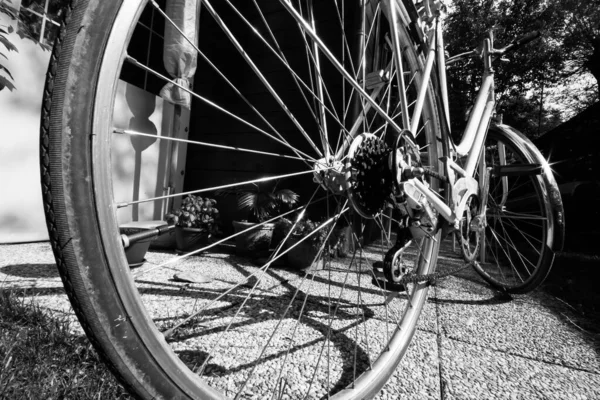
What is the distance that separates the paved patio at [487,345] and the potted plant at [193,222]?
0.94 metres

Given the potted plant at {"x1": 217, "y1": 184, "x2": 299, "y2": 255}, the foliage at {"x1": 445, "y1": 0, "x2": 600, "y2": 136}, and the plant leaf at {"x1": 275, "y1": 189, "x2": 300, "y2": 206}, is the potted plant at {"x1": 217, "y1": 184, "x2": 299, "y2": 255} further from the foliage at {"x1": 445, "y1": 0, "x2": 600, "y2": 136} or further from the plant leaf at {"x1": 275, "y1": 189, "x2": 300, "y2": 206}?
the foliage at {"x1": 445, "y1": 0, "x2": 600, "y2": 136}

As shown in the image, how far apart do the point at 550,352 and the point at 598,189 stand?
3596 mm

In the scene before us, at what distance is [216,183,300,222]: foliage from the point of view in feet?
9.58

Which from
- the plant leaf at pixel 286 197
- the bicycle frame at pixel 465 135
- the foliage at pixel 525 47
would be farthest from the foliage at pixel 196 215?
the foliage at pixel 525 47

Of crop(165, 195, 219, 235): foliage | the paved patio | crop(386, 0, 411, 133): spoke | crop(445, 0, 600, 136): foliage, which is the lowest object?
the paved patio

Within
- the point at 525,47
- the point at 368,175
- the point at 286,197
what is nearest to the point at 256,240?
the point at 286,197

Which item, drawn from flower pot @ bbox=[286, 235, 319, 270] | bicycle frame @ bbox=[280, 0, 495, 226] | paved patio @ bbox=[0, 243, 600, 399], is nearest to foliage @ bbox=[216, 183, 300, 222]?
flower pot @ bbox=[286, 235, 319, 270]

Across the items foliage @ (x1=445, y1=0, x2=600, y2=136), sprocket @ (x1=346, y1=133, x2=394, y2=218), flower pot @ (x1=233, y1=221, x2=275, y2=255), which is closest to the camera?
sprocket @ (x1=346, y1=133, x2=394, y2=218)

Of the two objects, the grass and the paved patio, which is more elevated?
the grass

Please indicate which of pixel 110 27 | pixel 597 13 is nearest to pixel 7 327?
pixel 110 27

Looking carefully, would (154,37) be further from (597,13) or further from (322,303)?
(597,13)

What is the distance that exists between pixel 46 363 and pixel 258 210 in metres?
2.16

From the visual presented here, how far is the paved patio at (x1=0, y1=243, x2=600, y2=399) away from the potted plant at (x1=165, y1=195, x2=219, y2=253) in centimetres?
94

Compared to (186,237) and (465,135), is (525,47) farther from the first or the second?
(186,237)
